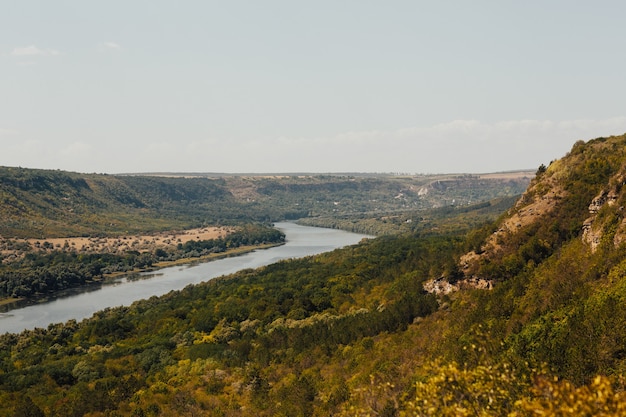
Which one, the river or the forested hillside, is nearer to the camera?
the forested hillside

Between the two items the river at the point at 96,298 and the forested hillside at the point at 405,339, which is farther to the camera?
the river at the point at 96,298

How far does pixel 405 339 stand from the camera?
63.1 m

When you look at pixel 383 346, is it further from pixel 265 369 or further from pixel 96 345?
pixel 96 345

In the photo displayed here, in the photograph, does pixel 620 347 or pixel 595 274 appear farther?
pixel 595 274

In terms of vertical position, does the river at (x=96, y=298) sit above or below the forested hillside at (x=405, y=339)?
below

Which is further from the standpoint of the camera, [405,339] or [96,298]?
[96,298]

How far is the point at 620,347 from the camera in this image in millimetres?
30281

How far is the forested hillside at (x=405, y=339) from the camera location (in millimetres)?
30594

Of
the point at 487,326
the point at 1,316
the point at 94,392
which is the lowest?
the point at 1,316

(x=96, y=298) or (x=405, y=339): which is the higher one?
(x=405, y=339)

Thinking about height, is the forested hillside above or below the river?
above

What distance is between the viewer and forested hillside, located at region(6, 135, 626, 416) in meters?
30.6

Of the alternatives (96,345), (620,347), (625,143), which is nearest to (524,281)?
(620,347)

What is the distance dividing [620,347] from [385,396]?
742 inches
